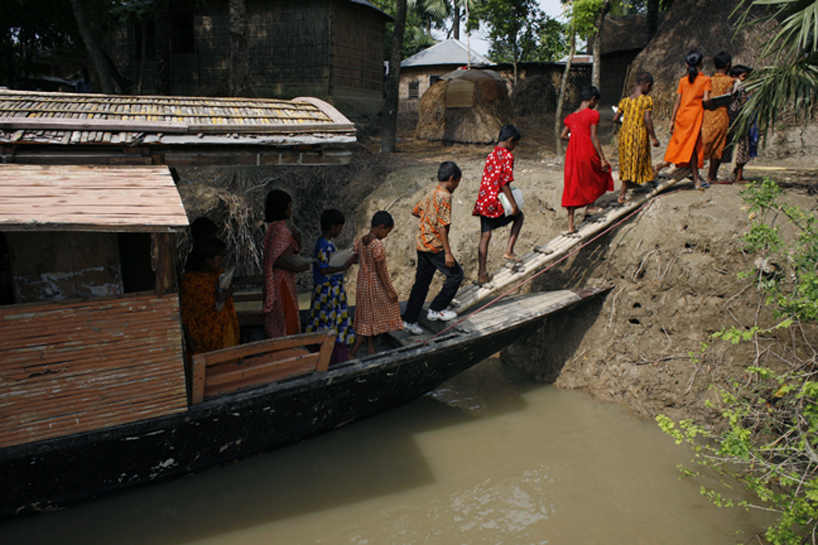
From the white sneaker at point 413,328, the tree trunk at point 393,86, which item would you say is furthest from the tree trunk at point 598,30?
the white sneaker at point 413,328

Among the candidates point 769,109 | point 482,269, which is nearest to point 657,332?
point 482,269

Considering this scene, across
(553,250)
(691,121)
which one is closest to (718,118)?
(691,121)

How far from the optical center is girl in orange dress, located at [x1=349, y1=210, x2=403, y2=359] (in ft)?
14.5

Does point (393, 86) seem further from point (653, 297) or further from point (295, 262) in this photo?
point (295, 262)

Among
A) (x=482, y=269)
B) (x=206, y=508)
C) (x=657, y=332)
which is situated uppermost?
(x=482, y=269)

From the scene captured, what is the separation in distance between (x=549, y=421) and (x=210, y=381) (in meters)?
2.96

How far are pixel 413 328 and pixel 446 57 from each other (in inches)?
800

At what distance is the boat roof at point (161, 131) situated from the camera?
3637 millimetres

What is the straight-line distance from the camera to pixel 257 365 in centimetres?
399

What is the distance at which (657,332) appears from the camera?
5035mm

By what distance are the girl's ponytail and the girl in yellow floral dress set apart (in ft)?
1.39

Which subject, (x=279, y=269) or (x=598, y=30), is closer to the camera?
(x=279, y=269)

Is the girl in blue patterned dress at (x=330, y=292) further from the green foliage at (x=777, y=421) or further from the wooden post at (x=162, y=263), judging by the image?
the green foliage at (x=777, y=421)

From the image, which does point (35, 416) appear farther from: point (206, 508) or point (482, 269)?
point (482, 269)
